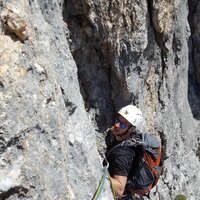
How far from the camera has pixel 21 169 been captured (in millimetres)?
4270

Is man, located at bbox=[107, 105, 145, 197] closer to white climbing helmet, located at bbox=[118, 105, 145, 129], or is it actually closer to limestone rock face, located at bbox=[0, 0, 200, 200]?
white climbing helmet, located at bbox=[118, 105, 145, 129]

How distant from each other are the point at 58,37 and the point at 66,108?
141 cm

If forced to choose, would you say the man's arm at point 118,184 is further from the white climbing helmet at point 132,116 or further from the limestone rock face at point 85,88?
the white climbing helmet at point 132,116

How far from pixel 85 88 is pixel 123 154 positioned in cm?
227

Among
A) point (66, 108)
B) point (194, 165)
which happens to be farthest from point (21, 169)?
point (194, 165)

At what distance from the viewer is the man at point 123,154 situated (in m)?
6.80

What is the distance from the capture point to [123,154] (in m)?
7.05

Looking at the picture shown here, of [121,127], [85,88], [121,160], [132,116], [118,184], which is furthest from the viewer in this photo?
[85,88]

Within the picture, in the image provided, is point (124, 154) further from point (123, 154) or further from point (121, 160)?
point (121, 160)

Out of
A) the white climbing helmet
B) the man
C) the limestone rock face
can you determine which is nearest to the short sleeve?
the man

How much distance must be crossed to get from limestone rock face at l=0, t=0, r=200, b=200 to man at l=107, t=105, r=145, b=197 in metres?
0.45

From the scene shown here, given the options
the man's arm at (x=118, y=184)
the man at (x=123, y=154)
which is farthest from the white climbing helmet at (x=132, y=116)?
the man's arm at (x=118, y=184)

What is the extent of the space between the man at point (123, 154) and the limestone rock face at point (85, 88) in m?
0.45

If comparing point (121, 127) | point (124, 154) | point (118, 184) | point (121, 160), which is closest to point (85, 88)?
point (121, 127)
